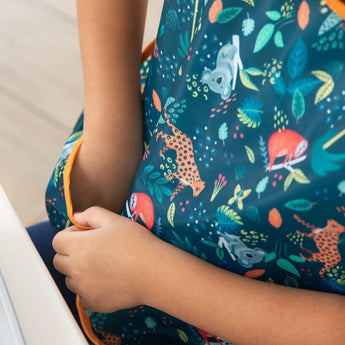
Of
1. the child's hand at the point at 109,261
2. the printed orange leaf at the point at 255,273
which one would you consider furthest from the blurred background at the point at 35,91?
the printed orange leaf at the point at 255,273

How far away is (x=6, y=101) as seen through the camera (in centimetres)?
135

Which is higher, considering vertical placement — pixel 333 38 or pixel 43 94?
pixel 333 38

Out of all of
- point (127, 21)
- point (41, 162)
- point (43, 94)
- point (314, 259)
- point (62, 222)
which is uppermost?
point (127, 21)

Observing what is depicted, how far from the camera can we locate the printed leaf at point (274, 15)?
1.17 feet

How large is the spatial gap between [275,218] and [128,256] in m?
0.16

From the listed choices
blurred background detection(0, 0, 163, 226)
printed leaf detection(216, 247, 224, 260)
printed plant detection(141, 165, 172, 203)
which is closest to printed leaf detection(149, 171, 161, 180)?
printed plant detection(141, 165, 172, 203)

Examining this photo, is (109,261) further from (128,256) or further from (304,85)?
(304,85)

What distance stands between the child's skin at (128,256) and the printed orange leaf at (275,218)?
0.07 meters

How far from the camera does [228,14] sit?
39 centimetres

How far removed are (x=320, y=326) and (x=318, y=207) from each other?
0.12 m

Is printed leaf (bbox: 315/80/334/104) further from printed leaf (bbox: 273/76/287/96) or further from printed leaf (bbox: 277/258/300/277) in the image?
printed leaf (bbox: 277/258/300/277)

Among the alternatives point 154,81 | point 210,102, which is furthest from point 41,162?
point 210,102

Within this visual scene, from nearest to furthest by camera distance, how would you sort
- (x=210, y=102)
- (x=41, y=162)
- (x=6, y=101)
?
(x=210, y=102) → (x=41, y=162) → (x=6, y=101)

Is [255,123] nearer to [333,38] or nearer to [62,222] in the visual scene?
[333,38]
